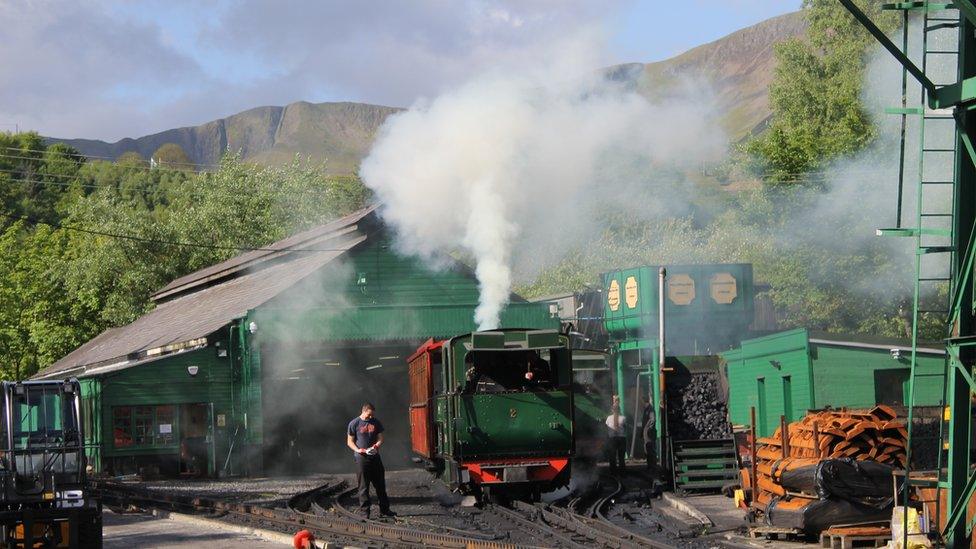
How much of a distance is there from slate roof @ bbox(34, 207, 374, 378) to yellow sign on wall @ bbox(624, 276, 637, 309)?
25.1 feet

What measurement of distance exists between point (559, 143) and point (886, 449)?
11.3 meters

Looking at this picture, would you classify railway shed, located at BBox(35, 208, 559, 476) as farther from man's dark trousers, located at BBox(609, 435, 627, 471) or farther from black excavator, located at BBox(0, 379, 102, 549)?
black excavator, located at BBox(0, 379, 102, 549)

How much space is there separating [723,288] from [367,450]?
17.6 metres

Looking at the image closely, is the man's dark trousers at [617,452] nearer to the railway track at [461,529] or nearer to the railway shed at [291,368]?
the railway track at [461,529]

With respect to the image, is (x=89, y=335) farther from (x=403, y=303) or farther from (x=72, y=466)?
(x=72, y=466)

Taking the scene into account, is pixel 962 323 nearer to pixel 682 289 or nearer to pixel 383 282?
pixel 682 289

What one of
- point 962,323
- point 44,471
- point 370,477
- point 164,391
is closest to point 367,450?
point 370,477

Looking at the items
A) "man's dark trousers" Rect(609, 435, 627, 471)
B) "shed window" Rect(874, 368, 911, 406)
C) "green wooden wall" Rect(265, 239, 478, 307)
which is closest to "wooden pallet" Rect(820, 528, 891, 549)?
"shed window" Rect(874, 368, 911, 406)

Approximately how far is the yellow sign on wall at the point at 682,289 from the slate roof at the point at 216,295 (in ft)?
28.9

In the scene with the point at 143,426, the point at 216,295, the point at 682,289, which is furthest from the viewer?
the point at 216,295

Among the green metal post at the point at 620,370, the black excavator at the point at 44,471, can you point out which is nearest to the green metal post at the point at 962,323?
the black excavator at the point at 44,471

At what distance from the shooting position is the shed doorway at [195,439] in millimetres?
30703

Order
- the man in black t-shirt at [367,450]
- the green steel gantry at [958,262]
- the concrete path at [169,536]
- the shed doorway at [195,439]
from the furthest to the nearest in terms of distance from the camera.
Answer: the shed doorway at [195,439], the man in black t-shirt at [367,450], the concrete path at [169,536], the green steel gantry at [958,262]

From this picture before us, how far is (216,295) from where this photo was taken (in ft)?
132
